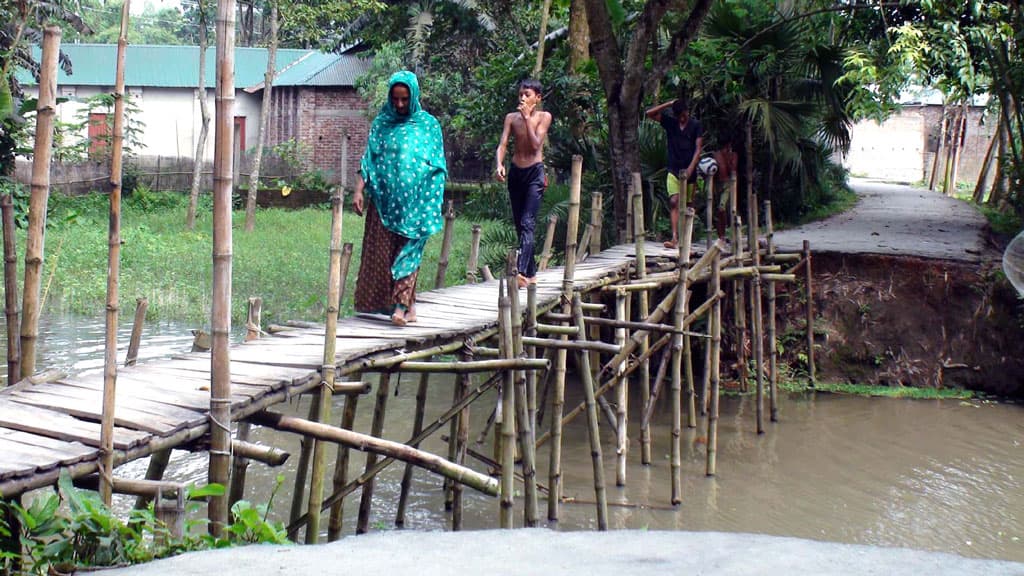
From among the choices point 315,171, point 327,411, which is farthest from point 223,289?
point 315,171

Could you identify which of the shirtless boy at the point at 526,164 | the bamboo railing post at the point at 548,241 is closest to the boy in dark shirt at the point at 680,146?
the bamboo railing post at the point at 548,241

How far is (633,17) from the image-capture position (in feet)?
41.3

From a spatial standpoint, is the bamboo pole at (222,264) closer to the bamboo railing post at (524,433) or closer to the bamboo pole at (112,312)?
the bamboo pole at (112,312)

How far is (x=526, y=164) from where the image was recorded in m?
7.29

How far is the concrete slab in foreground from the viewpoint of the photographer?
3.24 metres

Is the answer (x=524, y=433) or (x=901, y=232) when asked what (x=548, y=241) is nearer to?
(x=524, y=433)

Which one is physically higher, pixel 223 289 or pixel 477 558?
pixel 223 289

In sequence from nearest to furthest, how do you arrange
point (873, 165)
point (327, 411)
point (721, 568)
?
point (721, 568) → point (327, 411) → point (873, 165)

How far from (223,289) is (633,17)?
984 cm

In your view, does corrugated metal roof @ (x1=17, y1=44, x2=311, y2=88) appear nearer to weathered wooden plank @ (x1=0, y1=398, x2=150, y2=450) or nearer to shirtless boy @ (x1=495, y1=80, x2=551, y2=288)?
shirtless boy @ (x1=495, y1=80, x2=551, y2=288)

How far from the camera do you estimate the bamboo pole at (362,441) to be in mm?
3943

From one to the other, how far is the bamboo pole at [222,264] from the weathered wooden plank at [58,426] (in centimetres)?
29

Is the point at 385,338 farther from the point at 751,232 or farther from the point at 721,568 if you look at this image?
the point at 751,232

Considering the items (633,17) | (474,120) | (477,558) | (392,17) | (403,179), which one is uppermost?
(392,17)
